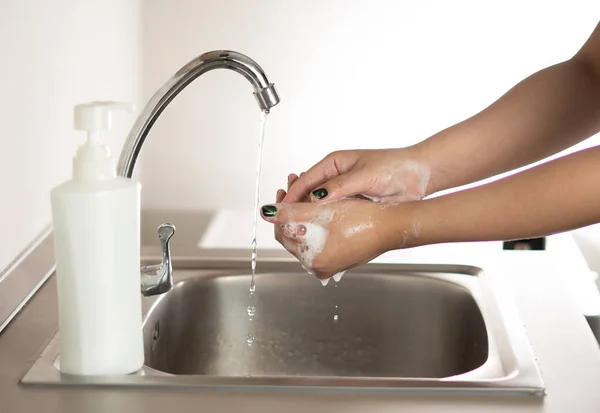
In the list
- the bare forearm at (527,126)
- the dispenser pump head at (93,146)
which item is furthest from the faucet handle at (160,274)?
the bare forearm at (527,126)

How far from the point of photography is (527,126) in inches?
45.9

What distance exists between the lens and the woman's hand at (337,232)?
988 mm

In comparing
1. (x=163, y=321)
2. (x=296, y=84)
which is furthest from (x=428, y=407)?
(x=296, y=84)

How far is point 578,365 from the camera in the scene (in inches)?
40.9

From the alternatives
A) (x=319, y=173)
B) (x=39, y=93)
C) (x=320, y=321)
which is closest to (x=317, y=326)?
(x=320, y=321)

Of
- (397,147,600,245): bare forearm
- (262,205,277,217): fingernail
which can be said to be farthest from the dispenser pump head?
(397,147,600,245): bare forearm

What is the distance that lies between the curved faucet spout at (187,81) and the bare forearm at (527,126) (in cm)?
22

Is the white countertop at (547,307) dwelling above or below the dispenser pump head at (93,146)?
below

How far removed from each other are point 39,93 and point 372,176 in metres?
0.49

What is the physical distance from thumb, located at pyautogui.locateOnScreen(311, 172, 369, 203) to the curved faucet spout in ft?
0.40

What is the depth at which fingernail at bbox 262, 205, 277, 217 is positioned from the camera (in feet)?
3.44

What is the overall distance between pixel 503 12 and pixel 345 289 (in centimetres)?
94

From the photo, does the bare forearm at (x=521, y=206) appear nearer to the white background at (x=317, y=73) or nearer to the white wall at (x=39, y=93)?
the white wall at (x=39, y=93)

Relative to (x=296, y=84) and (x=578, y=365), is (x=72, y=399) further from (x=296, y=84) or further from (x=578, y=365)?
(x=296, y=84)
